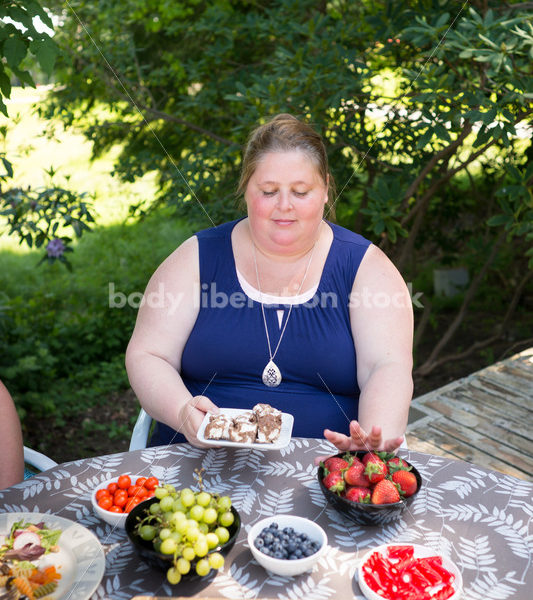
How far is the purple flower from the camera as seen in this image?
335 centimetres

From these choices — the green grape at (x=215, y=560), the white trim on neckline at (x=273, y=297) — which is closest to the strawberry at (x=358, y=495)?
the green grape at (x=215, y=560)

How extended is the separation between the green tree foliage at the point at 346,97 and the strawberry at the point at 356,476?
1756mm

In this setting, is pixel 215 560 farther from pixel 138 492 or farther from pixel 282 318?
pixel 282 318

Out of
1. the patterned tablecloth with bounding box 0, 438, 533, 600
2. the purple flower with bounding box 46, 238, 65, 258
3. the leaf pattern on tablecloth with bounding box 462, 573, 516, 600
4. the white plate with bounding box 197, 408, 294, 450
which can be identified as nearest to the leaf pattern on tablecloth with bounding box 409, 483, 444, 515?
the patterned tablecloth with bounding box 0, 438, 533, 600

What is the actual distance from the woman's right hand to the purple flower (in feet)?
5.92

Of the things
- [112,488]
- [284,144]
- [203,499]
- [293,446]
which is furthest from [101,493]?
[284,144]

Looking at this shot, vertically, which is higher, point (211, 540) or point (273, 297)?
point (273, 297)

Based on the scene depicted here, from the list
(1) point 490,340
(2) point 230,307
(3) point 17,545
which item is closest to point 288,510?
(3) point 17,545

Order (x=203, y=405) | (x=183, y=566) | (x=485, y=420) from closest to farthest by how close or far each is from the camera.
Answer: (x=183, y=566) → (x=203, y=405) → (x=485, y=420)

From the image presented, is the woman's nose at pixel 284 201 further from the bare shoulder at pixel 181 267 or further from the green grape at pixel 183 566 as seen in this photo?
the green grape at pixel 183 566

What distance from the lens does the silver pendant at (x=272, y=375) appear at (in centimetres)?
203

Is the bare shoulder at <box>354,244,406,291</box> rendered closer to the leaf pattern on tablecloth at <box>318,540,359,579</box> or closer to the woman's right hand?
the woman's right hand

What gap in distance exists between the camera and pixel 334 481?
1.35 meters

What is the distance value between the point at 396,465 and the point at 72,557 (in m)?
0.65
